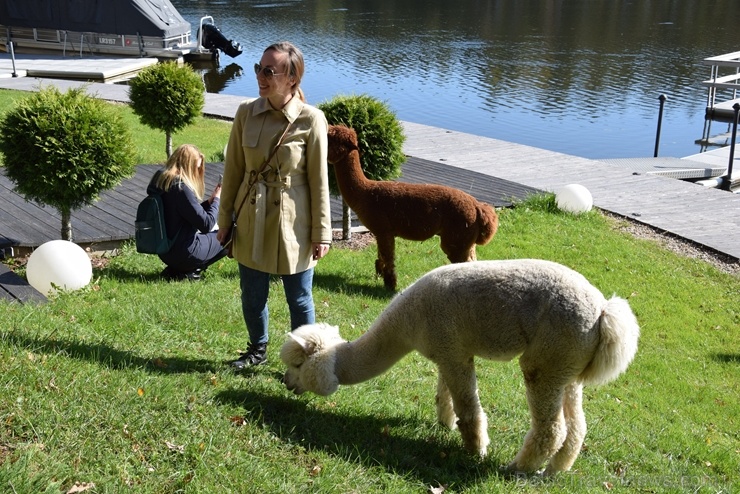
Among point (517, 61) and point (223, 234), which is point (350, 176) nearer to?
point (223, 234)

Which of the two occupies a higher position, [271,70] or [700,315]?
[271,70]

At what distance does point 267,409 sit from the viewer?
5.04m

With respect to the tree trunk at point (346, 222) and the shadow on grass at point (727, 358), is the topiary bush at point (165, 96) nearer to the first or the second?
the tree trunk at point (346, 222)

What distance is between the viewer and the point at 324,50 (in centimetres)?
3950

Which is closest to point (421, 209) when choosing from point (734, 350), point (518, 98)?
point (734, 350)

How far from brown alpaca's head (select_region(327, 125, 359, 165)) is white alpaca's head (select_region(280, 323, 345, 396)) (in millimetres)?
3464

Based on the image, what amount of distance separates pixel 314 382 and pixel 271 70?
Result: 76.6 inches

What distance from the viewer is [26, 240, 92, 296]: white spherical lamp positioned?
7.11m

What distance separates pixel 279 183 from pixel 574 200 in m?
7.79

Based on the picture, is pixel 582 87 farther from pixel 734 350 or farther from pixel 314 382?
pixel 314 382

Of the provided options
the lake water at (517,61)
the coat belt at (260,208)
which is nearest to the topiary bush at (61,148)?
the coat belt at (260,208)

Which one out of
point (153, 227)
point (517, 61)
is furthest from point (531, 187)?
point (517, 61)

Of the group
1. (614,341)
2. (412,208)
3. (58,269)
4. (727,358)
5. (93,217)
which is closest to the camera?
(614,341)

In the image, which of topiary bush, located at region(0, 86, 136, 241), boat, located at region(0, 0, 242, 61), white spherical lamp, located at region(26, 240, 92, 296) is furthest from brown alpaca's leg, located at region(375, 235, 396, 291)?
boat, located at region(0, 0, 242, 61)
